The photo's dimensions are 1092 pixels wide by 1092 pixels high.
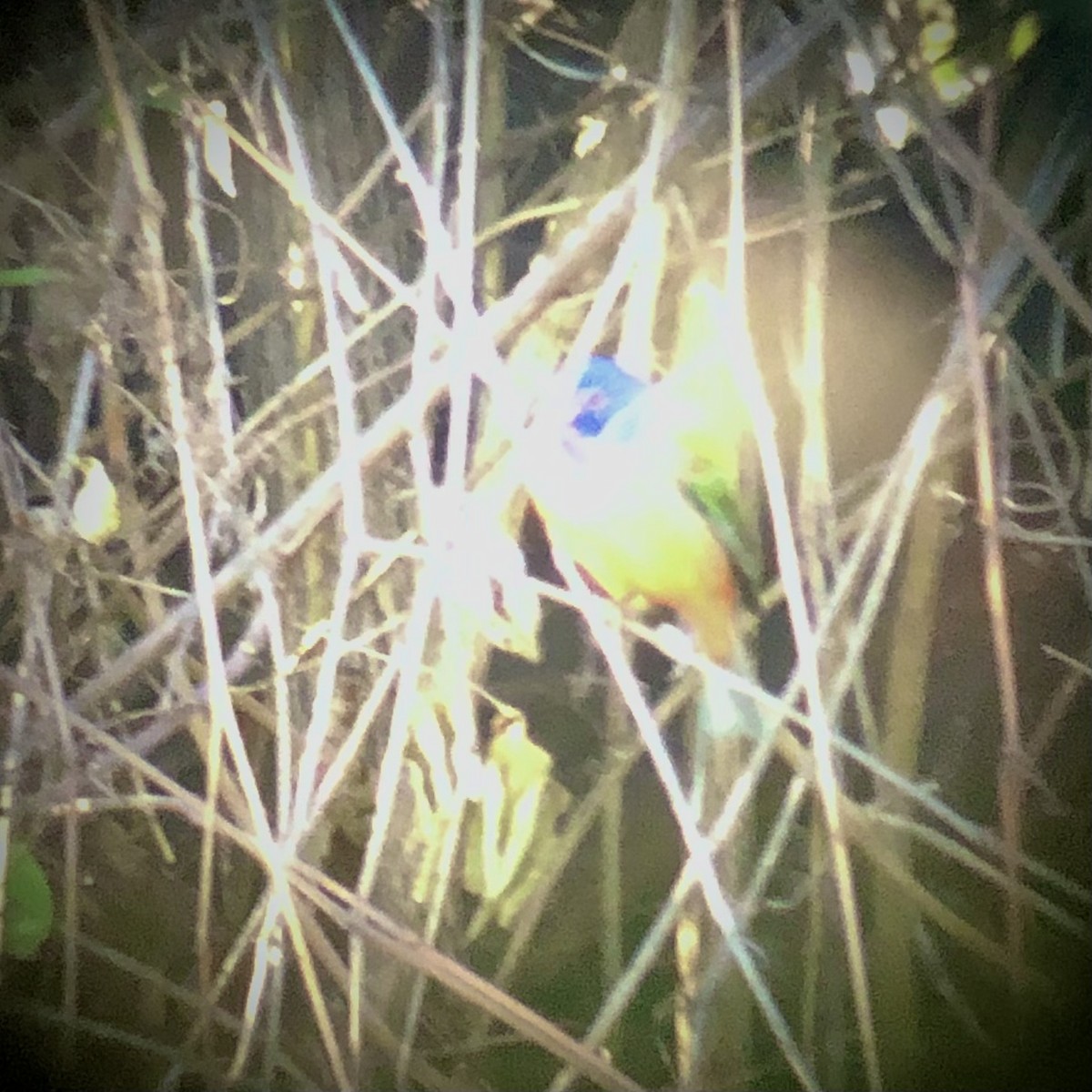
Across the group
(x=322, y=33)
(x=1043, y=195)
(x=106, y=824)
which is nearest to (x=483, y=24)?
(x=322, y=33)

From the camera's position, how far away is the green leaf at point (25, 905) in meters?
1.15

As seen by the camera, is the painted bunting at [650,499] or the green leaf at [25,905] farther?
the green leaf at [25,905]

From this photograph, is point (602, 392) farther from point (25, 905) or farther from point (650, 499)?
point (25, 905)

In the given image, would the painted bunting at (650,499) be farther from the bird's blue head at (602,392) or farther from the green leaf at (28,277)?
the green leaf at (28,277)

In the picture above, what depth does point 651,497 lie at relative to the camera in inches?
40.5

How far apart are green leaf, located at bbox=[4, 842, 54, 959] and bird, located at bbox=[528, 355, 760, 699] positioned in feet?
2.03

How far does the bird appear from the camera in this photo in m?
1.01

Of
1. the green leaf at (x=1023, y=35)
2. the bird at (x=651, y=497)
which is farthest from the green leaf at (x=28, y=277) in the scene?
the green leaf at (x=1023, y=35)

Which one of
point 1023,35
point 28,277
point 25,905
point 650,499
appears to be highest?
point 1023,35

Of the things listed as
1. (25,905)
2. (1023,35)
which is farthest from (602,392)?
(25,905)

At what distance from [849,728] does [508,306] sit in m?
0.48

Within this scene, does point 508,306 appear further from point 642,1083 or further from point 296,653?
point 642,1083

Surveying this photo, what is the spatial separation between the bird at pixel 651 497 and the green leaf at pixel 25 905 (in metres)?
0.62

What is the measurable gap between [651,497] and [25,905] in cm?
74
